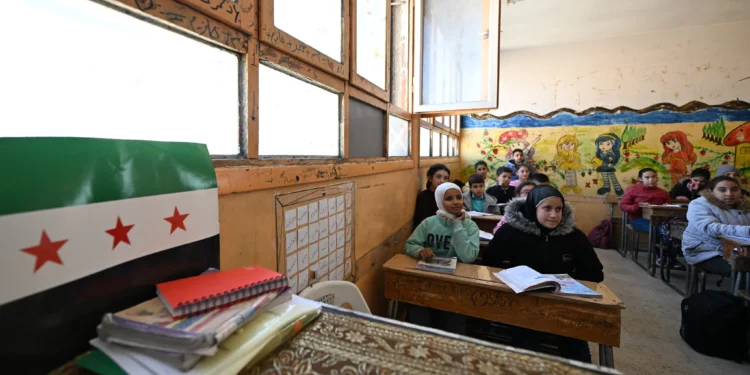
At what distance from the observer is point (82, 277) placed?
0.55m

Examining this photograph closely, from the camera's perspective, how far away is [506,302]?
182 centimetres

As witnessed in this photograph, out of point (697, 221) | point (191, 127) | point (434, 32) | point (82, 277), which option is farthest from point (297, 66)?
point (697, 221)

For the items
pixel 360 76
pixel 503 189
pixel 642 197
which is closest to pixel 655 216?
pixel 642 197

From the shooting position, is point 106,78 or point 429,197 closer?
point 106,78

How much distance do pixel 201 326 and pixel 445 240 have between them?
2114 mm

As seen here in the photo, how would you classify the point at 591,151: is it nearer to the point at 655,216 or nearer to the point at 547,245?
the point at 655,216

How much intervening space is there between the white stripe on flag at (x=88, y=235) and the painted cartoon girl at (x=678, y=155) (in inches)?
291

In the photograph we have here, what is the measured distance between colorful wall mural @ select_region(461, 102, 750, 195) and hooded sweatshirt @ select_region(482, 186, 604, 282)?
4477mm

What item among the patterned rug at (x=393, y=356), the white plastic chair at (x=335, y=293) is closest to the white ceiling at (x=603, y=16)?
the white plastic chair at (x=335, y=293)

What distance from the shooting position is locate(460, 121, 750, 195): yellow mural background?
17.4 ft

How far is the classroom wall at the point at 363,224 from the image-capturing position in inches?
40.9

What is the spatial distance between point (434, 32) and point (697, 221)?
10.7 feet

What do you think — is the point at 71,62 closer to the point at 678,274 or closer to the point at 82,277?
the point at 82,277

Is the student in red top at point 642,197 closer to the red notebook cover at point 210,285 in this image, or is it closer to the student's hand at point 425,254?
the student's hand at point 425,254
